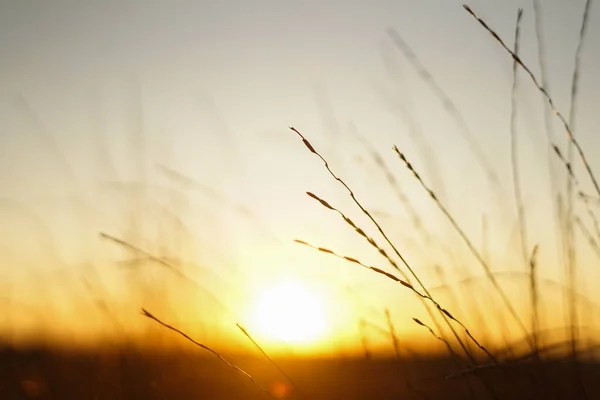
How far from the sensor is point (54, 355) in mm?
2867

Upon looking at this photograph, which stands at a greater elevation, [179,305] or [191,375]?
[179,305]

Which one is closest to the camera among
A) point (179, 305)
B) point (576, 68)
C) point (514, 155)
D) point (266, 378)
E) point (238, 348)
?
point (576, 68)

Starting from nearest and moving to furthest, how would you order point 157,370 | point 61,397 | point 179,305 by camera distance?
point 61,397 < point 157,370 < point 179,305

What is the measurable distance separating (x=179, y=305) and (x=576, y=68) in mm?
1770

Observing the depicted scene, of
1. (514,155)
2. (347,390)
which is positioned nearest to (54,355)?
(347,390)

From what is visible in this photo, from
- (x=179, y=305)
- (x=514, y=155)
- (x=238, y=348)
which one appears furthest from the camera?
(x=238, y=348)

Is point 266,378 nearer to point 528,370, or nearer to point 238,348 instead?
point 238,348

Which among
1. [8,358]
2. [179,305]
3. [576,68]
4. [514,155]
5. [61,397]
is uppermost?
[576,68]

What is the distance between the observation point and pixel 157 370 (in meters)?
2.37

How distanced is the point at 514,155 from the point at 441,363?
1165mm

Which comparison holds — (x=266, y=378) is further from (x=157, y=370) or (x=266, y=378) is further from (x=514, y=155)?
(x=514, y=155)

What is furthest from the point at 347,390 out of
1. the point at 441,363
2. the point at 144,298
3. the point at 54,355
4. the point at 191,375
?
the point at 54,355

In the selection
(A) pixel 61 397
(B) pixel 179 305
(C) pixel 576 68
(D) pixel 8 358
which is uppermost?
(C) pixel 576 68

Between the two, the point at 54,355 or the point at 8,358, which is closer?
the point at 8,358
